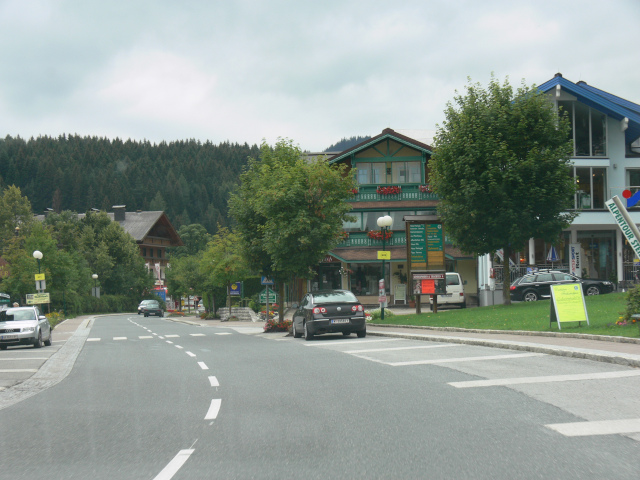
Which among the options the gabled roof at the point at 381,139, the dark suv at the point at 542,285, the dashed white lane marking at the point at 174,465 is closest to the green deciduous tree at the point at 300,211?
the dark suv at the point at 542,285

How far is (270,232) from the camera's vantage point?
30766 millimetres

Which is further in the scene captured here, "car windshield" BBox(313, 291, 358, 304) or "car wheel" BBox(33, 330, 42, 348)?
"car wheel" BBox(33, 330, 42, 348)

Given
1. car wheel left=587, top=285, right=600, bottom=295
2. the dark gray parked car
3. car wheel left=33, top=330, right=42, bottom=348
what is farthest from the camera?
car wheel left=587, top=285, right=600, bottom=295

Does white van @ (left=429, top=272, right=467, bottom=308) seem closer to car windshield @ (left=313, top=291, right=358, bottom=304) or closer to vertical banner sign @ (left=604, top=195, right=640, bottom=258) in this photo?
car windshield @ (left=313, top=291, right=358, bottom=304)

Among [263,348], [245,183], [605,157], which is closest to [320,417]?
[263,348]

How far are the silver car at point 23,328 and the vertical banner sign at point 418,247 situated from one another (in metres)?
14.4

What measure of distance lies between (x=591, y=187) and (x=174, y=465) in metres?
37.8

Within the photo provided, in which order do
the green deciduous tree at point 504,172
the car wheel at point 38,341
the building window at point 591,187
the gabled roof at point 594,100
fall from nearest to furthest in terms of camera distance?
the car wheel at point 38,341, the green deciduous tree at point 504,172, the gabled roof at point 594,100, the building window at point 591,187

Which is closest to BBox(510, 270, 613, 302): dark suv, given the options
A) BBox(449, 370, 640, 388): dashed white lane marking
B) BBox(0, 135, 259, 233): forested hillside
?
BBox(449, 370, 640, 388): dashed white lane marking

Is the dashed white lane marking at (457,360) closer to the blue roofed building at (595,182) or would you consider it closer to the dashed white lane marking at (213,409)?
the dashed white lane marking at (213,409)

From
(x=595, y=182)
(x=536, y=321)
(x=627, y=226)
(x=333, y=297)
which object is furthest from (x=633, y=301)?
(x=595, y=182)

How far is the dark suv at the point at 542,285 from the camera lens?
3444 cm

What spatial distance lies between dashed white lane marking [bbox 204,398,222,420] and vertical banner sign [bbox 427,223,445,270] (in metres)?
21.7

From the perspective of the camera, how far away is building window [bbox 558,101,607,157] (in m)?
40.1
